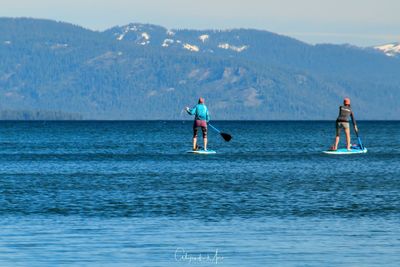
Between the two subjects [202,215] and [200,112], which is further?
[200,112]

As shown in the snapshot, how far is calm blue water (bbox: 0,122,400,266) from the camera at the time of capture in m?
21.8

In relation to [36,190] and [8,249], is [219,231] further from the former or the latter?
[36,190]

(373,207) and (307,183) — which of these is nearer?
(373,207)

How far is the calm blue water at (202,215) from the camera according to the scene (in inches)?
857

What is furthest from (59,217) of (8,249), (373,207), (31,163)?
(31,163)

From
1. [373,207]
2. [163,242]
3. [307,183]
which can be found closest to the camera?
[163,242]

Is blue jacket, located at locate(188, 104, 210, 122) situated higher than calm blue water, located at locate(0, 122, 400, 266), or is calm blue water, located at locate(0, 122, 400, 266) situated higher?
blue jacket, located at locate(188, 104, 210, 122)

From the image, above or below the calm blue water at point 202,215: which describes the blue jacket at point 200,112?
above

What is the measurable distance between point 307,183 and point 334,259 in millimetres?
18339

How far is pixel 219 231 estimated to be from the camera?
25.2m

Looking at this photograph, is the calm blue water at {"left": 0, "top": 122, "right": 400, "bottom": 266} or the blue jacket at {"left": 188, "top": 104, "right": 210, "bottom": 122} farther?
the blue jacket at {"left": 188, "top": 104, "right": 210, "bottom": 122}

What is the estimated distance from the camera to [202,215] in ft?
93.7

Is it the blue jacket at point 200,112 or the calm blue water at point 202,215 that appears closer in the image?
the calm blue water at point 202,215

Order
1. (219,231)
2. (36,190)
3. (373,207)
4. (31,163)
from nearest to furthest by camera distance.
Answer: (219,231)
(373,207)
(36,190)
(31,163)
